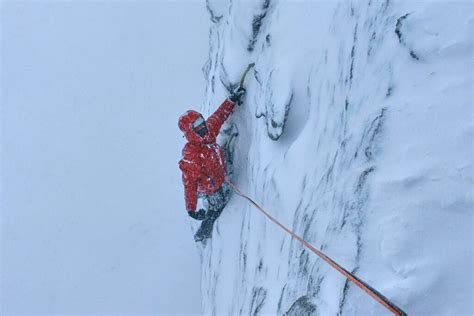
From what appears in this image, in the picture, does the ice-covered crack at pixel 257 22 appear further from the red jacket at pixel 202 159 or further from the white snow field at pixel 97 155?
the white snow field at pixel 97 155

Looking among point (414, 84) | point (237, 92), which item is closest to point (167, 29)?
point (237, 92)

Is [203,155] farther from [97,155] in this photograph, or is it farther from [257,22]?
[97,155]

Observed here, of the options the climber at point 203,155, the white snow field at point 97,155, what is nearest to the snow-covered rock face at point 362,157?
the climber at point 203,155

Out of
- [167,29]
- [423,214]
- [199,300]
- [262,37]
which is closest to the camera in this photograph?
[423,214]

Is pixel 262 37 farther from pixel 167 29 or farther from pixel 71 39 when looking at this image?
pixel 71 39

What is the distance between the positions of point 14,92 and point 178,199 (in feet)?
18.4

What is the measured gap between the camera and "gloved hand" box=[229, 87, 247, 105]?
14.9 ft

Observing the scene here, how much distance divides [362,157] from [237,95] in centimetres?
208

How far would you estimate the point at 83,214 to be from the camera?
8.98 metres

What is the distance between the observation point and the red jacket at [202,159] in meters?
4.30

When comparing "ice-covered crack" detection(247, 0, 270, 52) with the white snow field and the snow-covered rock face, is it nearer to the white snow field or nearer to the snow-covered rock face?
the snow-covered rock face

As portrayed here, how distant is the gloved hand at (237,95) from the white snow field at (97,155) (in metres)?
4.06

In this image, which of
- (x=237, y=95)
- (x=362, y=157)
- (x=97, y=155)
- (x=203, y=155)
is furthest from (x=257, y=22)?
(x=97, y=155)

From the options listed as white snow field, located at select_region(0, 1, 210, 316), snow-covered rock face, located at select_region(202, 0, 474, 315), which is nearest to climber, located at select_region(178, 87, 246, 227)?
snow-covered rock face, located at select_region(202, 0, 474, 315)
